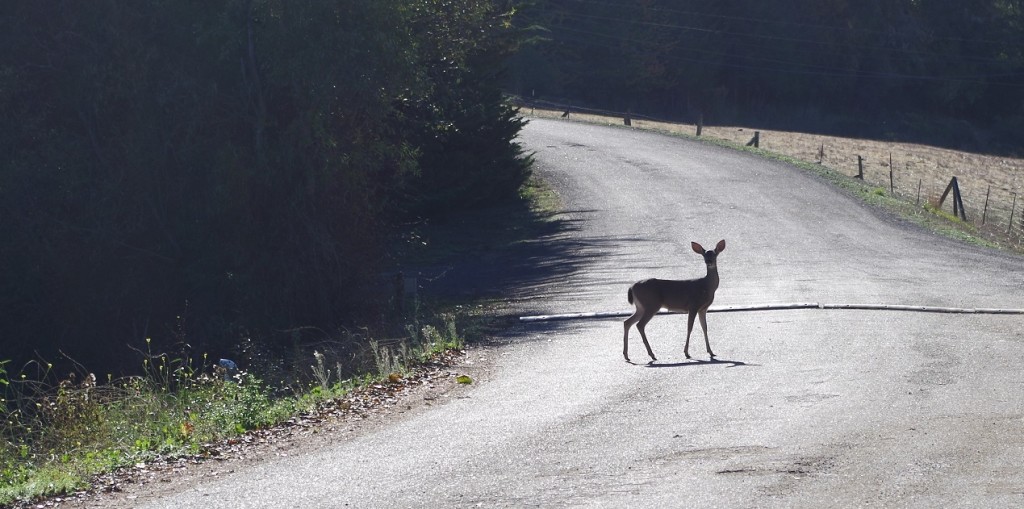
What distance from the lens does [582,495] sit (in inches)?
317

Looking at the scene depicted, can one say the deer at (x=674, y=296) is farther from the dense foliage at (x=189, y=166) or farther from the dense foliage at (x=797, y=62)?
the dense foliage at (x=797, y=62)

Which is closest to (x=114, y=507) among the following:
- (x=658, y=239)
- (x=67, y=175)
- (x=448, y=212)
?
(x=67, y=175)

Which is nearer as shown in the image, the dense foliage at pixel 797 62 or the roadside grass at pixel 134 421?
the roadside grass at pixel 134 421

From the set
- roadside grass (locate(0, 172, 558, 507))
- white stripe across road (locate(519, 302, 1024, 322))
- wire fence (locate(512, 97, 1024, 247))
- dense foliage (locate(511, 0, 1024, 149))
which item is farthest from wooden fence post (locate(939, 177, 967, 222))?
dense foliage (locate(511, 0, 1024, 149))

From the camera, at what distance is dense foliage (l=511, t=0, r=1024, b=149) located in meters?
74.4

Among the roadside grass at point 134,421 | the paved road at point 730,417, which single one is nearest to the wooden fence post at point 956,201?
the paved road at point 730,417

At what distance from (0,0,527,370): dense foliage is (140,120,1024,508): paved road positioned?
14.1 ft

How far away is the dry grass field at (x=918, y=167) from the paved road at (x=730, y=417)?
14.2 metres

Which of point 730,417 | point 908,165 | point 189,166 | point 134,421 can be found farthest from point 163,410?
point 908,165

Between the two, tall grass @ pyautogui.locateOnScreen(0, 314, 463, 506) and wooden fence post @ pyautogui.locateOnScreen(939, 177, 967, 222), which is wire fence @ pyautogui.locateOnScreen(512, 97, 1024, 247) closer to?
wooden fence post @ pyautogui.locateOnScreen(939, 177, 967, 222)

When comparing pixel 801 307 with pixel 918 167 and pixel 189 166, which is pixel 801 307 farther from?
pixel 918 167

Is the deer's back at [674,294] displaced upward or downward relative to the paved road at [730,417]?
upward

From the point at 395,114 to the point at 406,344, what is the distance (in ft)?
27.7

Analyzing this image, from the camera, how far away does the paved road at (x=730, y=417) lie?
8203 millimetres
